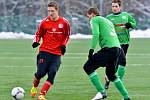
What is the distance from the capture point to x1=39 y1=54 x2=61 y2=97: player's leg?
42.7 feet

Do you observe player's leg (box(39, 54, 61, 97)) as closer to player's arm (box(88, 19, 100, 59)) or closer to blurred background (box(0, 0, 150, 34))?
player's arm (box(88, 19, 100, 59))

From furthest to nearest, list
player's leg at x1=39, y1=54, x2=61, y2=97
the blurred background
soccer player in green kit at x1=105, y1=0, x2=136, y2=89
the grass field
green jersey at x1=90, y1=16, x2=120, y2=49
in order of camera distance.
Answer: the blurred background
soccer player in green kit at x1=105, y1=0, x2=136, y2=89
the grass field
player's leg at x1=39, y1=54, x2=61, y2=97
green jersey at x1=90, y1=16, x2=120, y2=49

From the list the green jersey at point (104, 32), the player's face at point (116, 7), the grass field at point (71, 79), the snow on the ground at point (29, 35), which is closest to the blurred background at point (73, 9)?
the snow on the ground at point (29, 35)

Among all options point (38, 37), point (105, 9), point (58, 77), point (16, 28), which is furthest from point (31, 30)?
point (38, 37)

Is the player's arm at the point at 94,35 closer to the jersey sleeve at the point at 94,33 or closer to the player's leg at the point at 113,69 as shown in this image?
the jersey sleeve at the point at 94,33

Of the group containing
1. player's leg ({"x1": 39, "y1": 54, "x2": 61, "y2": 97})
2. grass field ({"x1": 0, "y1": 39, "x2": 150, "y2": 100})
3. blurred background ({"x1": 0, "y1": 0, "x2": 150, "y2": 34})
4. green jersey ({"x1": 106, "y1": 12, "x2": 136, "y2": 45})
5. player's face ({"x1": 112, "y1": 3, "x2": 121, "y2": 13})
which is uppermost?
player's face ({"x1": 112, "y1": 3, "x2": 121, "y2": 13})

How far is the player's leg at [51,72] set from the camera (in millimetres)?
13000

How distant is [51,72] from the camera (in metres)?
13.1

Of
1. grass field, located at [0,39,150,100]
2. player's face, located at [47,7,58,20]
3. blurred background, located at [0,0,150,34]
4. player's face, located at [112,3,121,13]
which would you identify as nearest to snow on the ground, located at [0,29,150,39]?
blurred background, located at [0,0,150,34]

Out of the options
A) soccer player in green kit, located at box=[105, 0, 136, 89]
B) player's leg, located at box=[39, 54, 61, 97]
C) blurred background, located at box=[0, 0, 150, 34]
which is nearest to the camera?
player's leg, located at box=[39, 54, 61, 97]

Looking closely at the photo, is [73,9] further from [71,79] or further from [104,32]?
[104,32]

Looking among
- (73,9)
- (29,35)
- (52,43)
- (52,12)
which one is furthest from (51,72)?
(73,9)

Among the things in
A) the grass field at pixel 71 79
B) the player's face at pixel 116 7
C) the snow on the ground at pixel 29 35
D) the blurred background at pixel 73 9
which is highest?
the player's face at pixel 116 7

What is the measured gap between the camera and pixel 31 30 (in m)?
58.9
